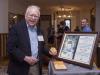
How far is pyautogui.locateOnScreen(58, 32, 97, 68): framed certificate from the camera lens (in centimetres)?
194

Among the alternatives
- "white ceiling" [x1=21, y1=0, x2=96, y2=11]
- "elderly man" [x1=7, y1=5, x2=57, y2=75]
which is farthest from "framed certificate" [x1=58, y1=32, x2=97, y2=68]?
"white ceiling" [x1=21, y1=0, x2=96, y2=11]

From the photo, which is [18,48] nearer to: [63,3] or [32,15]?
[32,15]

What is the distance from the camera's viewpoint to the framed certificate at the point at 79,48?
1.94 m

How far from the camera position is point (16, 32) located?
239 centimetres

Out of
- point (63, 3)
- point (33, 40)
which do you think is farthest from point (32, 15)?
point (63, 3)

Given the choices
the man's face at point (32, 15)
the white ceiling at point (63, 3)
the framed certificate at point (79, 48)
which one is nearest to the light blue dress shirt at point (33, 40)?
the man's face at point (32, 15)

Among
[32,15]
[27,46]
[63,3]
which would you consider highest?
[63,3]

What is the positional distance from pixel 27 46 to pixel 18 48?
0.27 feet

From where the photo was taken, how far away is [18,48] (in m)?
2.36

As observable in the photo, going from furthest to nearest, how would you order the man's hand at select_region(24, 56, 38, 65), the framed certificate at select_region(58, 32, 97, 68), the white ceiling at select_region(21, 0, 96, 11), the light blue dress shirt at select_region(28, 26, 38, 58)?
the white ceiling at select_region(21, 0, 96, 11), the light blue dress shirt at select_region(28, 26, 38, 58), the man's hand at select_region(24, 56, 38, 65), the framed certificate at select_region(58, 32, 97, 68)

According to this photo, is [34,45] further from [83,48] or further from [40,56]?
[83,48]

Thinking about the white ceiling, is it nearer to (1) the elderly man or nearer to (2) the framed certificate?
(1) the elderly man

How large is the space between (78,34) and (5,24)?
8722 mm

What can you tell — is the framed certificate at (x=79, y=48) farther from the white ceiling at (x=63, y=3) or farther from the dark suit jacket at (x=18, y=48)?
the white ceiling at (x=63, y=3)
